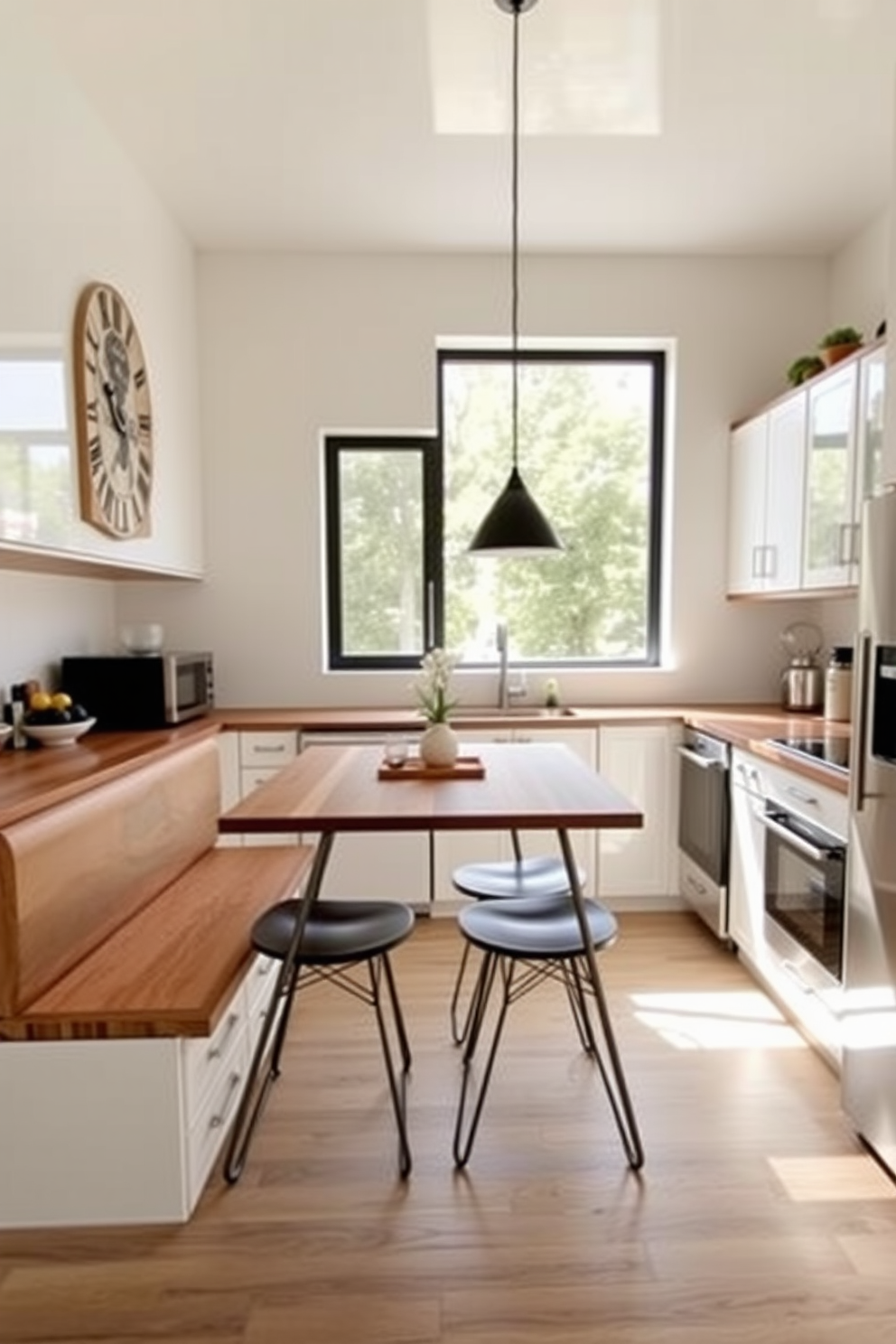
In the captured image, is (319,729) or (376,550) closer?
(319,729)

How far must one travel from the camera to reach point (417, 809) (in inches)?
70.8

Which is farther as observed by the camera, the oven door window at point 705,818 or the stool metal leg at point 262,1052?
the oven door window at point 705,818

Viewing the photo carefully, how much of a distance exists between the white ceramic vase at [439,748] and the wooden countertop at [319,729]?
34.3 inches

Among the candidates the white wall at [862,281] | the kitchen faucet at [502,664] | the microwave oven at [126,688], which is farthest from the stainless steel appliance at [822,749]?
the microwave oven at [126,688]

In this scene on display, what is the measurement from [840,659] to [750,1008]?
4.58ft

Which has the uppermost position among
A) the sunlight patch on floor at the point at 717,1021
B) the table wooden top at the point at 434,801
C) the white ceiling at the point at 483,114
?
the white ceiling at the point at 483,114

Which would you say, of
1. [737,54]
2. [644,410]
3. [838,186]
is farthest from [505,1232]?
[838,186]

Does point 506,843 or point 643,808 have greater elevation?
point 643,808

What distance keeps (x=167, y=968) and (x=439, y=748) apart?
940 mm

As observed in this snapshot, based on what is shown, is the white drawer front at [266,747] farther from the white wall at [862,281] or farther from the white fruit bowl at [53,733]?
the white wall at [862,281]

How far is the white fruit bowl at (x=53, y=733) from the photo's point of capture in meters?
2.43

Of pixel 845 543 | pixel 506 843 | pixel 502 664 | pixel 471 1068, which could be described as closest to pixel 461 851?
pixel 506 843

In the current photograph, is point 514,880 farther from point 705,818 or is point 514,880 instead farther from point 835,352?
point 835,352

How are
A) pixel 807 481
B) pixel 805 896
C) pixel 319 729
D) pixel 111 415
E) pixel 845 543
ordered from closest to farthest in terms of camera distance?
pixel 805 896 < pixel 111 415 < pixel 845 543 < pixel 807 481 < pixel 319 729
